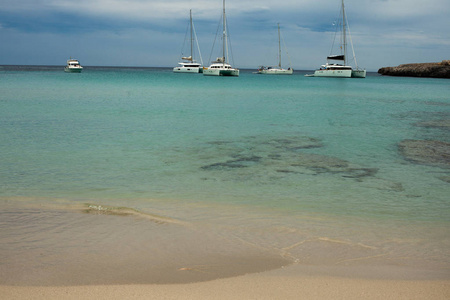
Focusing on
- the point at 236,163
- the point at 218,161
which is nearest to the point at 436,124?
the point at 236,163

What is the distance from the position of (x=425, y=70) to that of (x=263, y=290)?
421ft

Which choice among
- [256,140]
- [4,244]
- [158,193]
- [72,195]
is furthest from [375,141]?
[4,244]

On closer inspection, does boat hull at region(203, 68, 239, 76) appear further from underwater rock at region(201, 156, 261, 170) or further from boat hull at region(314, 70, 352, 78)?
underwater rock at region(201, 156, 261, 170)

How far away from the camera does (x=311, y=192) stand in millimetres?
7336

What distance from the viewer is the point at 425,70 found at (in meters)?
115

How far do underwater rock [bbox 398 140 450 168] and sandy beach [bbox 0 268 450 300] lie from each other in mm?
7091

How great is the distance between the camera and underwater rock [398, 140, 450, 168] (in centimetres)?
1020

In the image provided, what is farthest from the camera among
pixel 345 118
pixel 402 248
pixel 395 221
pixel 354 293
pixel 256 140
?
pixel 345 118

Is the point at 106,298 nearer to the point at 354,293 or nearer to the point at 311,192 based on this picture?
the point at 354,293

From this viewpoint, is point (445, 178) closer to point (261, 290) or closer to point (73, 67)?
point (261, 290)

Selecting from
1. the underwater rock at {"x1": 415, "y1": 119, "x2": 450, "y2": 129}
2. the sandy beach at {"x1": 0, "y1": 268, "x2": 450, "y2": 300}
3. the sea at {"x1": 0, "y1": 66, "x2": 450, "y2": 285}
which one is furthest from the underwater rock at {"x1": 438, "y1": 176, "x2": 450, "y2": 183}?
the underwater rock at {"x1": 415, "y1": 119, "x2": 450, "y2": 129}

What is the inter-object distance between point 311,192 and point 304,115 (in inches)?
A: 551

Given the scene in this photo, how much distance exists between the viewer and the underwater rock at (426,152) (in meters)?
10.2

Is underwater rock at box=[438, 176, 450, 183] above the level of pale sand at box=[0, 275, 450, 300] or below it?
below
